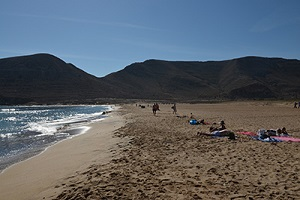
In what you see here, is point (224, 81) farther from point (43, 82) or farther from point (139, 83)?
point (43, 82)

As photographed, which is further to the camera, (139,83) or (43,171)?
(139,83)

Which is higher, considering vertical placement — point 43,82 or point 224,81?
point 224,81

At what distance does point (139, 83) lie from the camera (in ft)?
595

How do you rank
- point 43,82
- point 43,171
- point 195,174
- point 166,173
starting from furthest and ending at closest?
point 43,82, point 43,171, point 166,173, point 195,174

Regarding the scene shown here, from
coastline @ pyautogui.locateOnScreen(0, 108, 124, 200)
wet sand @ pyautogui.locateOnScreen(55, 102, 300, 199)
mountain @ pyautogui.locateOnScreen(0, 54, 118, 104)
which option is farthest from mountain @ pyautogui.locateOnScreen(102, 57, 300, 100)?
wet sand @ pyautogui.locateOnScreen(55, 102, 300, 199)

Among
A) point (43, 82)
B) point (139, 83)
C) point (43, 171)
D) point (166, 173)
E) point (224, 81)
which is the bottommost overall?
point (43, 171)

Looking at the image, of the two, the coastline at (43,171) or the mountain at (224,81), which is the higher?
the mountain at (224,81)

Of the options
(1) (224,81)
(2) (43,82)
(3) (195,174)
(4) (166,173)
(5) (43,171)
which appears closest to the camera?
(3) (195,174)

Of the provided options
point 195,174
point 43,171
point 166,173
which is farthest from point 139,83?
point 195,174

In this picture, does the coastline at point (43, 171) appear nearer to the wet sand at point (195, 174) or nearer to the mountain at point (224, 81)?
the wet sand at point (195, 174)

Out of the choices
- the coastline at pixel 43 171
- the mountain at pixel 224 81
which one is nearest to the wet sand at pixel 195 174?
the coastline at pixel 43 171

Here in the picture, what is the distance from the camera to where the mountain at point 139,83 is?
131 m

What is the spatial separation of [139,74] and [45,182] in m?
192

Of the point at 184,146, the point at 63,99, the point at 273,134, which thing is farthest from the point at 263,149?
the point at 63,99
